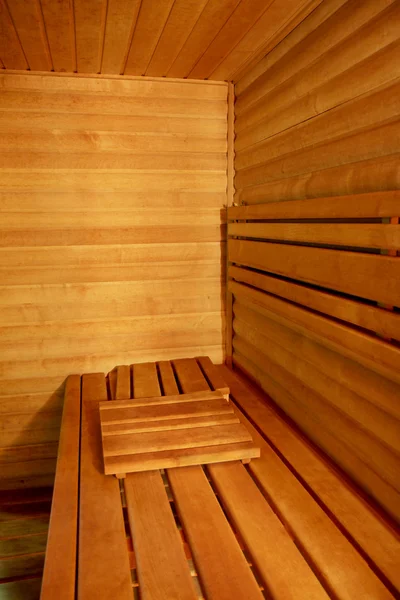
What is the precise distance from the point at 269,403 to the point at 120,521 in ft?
4.27

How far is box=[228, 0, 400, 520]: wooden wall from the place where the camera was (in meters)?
1.70

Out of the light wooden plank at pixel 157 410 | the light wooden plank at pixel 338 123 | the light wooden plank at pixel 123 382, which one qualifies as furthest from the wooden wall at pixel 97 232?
the light wooden plank at pixel 157 410

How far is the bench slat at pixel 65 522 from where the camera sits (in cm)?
146

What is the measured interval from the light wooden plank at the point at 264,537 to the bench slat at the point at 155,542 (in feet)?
0.69

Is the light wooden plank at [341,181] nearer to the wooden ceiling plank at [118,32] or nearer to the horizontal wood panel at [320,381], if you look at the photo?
the horizontal wood panel at [320,381]

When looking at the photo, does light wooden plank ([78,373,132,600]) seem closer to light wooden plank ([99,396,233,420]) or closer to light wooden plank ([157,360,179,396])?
light wooden plank ([99,396,233,420])

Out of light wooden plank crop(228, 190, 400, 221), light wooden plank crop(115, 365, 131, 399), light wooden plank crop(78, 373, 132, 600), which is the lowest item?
light wooden plank crop(78, 373, 132, 600)

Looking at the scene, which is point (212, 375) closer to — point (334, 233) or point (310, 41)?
point (334, 233)

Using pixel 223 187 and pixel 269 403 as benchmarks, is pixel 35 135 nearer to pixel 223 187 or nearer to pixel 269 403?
pixel 223 187

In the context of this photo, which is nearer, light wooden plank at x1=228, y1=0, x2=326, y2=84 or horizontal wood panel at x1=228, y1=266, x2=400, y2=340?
horizontal wood panel at x1=228, y1=266, x2=400, y2=340

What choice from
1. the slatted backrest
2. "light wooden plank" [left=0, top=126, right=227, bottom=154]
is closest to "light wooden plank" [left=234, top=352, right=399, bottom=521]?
the slatted backrest

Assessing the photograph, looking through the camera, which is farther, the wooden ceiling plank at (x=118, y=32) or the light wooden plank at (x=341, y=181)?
the wooden ceiling plank at (x=118, y=32)

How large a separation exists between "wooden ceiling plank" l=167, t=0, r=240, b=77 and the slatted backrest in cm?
87

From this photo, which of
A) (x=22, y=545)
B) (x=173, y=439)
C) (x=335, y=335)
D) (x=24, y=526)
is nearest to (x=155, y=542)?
(x=173, y=439)
